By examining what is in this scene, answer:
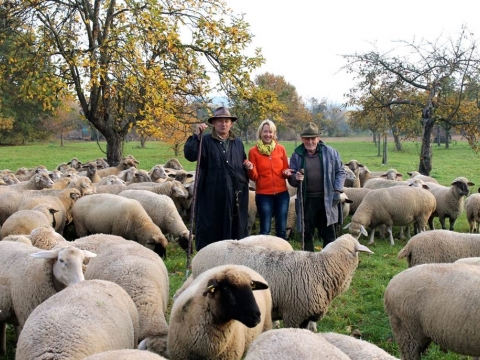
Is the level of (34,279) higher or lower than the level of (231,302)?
lower

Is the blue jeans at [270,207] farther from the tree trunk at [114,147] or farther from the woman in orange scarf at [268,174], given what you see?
the tree trunk at [114,147]

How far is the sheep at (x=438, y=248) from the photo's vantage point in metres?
6.32

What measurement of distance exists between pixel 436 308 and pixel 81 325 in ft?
9.64

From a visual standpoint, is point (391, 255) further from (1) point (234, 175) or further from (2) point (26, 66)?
(2) point (26, 66)

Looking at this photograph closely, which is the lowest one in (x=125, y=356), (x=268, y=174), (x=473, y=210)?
(x=473, y=210)

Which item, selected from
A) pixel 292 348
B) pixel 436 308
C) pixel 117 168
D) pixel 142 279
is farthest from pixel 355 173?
pixel 292 348

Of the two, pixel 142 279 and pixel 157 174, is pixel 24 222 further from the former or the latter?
pixel 157 174

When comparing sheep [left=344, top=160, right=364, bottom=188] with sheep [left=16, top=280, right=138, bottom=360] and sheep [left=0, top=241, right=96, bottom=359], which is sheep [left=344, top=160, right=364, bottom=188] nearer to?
sheep [left=0, top=241, right=96, bottom=359]

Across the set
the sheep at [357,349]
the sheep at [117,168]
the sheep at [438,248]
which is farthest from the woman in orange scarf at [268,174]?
the sheep at [117,168]

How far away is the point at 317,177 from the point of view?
6.94m

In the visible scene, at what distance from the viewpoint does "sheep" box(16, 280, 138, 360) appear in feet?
11.0

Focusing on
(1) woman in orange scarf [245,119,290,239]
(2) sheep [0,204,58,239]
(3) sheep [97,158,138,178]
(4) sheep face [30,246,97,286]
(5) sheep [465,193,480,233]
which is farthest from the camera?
(3) sheep [97,158,138,178]

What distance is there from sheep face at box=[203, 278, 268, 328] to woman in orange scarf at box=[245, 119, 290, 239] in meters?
3.10

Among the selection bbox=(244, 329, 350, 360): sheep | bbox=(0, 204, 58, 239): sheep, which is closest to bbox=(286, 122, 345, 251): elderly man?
bbox=(244, 329, 350, 360): sheep
